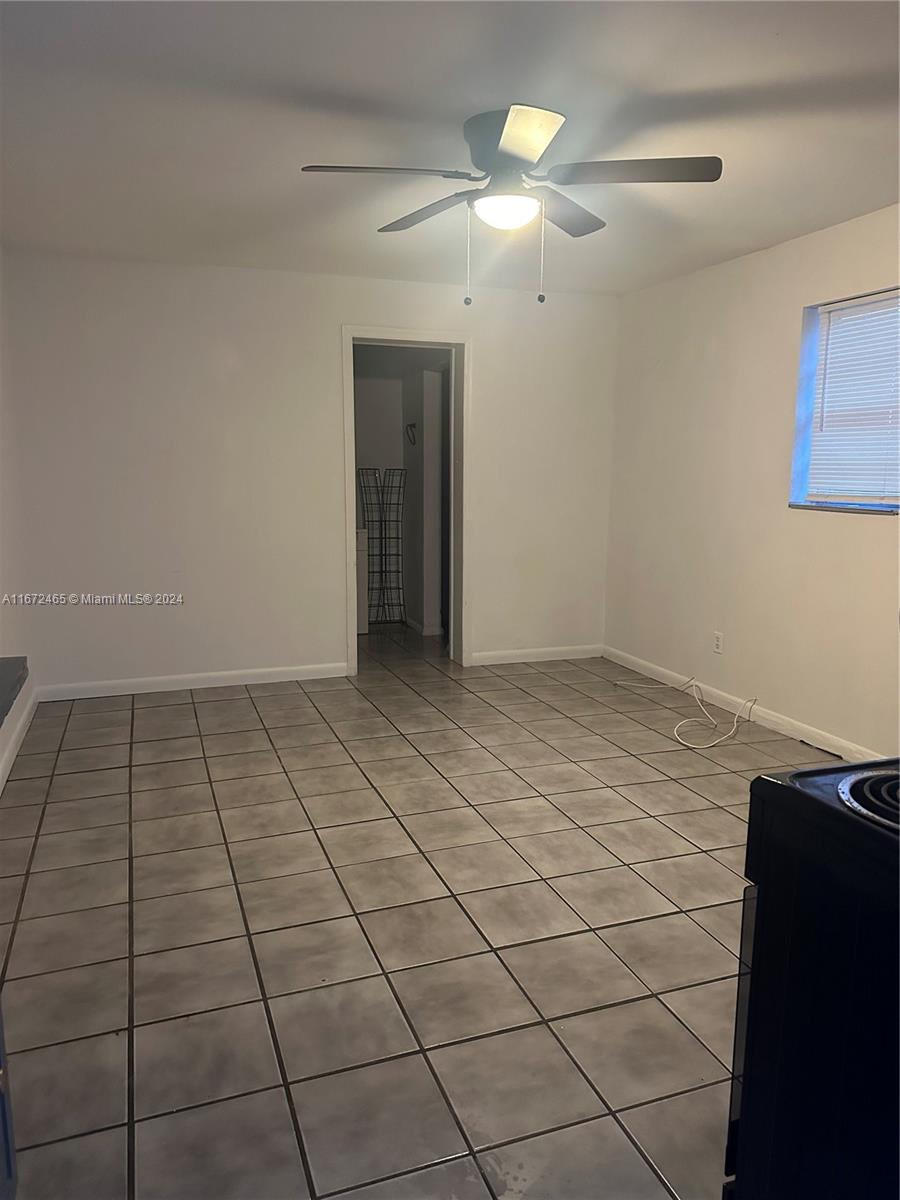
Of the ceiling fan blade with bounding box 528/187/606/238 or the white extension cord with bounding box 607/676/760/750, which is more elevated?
the ceiling fan blade with bounding box 528/187/606/238

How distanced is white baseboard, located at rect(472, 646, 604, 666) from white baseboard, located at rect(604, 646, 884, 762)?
0.38 meters

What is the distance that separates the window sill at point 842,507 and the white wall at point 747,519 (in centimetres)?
3

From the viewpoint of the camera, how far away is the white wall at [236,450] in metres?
4.36

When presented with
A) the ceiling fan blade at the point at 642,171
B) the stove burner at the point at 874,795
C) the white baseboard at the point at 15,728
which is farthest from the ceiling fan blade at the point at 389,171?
the white baseboard at the point at 15,728

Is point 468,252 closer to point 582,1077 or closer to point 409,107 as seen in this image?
point 409,107

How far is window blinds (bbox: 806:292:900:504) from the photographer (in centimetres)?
344

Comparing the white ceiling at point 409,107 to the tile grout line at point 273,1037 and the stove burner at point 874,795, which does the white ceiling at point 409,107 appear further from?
the tile grout line at point 273,1037

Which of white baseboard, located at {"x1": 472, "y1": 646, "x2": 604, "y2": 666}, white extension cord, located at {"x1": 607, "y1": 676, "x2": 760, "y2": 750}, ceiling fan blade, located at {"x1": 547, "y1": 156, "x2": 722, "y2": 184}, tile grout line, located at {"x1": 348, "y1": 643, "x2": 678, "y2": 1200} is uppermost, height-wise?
ceiling fan blade, located at {"x1": 547, "y1": 156, "x2": 722, "y2": 184}

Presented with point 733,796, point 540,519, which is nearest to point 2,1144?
point 733,796

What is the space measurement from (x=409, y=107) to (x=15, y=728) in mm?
3112

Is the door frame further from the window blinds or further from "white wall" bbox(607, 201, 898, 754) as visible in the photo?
the window blinds

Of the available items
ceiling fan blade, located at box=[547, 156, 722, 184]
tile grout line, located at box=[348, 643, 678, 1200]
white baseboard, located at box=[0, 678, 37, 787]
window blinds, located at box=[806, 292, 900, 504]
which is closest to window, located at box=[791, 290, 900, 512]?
window blinds, located at box=[806, 292, 900, 504]

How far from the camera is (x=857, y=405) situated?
3611 millimetres

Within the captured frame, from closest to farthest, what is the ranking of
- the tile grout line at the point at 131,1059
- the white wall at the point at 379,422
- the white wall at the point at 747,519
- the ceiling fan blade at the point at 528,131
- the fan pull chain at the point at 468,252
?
the tile grout line at the point at 131,1059
the ceiling fan blade at the point at 528,131
the fan pull chain at the point at 468,252
the white wall at the point at 747,519
the white wall at the point at 379,422
